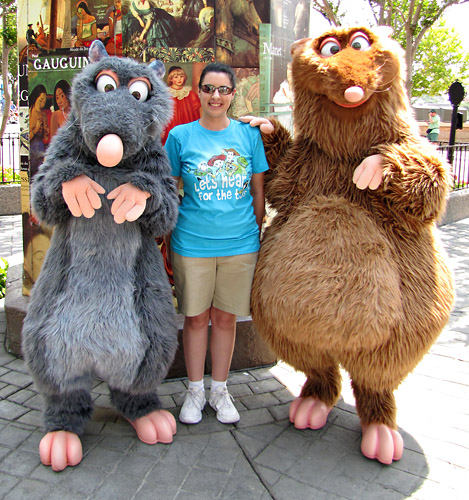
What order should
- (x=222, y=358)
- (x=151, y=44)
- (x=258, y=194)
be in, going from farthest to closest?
(x=151, y=44)
(x=222, y=358)
(x=258, y=194)

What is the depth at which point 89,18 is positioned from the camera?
380 centimetres

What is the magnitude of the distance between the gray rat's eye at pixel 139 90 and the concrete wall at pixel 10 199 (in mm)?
8053

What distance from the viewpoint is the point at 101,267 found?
2742mm

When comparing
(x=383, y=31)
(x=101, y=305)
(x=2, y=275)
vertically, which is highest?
(x=383, y=31)

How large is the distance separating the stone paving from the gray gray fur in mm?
331

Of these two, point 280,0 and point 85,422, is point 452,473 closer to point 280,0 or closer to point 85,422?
point 85,422

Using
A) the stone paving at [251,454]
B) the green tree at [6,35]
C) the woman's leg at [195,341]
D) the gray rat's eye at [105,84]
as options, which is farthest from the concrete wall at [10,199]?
the gray rat's eye at [105,84]

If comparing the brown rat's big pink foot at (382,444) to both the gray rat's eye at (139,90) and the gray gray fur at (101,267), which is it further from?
the gray rat's eye at (139,90)

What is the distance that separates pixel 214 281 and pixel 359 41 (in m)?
1.57

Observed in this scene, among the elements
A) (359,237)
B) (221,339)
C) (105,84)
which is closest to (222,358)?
Answer: (221,339)

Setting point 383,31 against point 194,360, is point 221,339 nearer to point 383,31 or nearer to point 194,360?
point 194,360

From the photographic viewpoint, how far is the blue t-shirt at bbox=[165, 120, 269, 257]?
3023 mm

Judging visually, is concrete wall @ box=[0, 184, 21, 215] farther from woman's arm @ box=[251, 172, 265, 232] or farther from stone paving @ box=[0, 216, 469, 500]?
woman's arm @ box=[251, 172, 265, 232]

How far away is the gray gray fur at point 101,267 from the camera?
8.71 feet
